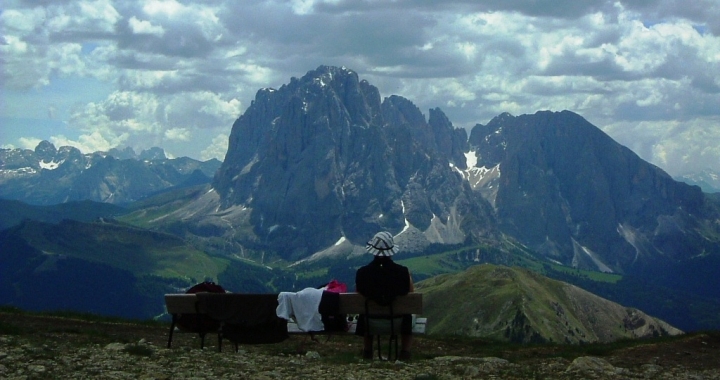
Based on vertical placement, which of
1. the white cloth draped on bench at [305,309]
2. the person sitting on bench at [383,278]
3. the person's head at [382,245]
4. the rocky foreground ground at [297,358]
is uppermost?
the person's head at [382,245]

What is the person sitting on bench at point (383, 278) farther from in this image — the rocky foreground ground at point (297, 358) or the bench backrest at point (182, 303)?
the bench backrest at point (182, 303)

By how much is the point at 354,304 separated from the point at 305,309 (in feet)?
4.26

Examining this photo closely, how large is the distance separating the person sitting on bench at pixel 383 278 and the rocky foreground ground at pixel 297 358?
122 cm

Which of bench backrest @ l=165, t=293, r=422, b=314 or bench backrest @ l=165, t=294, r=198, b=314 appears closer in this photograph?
bench backrest @ l=165, t=293, r=422, b=314

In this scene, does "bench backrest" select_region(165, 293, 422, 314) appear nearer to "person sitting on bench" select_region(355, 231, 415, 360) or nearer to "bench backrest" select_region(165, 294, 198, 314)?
"bench backrest" select_region(165, 294, 198, 314)

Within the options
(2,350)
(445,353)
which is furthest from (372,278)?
(2,350)

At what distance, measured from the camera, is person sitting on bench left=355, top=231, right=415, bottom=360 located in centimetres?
2183

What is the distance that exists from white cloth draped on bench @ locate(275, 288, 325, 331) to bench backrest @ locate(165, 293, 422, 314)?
653mm

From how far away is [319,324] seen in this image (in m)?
22.8

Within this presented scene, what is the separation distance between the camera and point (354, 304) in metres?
22.5

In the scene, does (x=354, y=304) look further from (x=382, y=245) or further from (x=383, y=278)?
(x=382, y=245)

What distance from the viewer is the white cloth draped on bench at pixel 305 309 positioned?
22.7 m

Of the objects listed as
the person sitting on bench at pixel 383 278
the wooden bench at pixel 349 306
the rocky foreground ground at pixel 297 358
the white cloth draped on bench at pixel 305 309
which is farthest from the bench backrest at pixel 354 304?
the rocky foreground ground at pixel 297 358

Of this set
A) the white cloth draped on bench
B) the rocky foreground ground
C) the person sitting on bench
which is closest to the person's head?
the person sitting on bench
